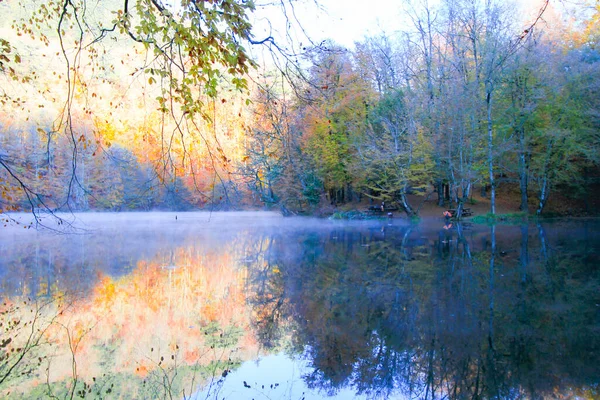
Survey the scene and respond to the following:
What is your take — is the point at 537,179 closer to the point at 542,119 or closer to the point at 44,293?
the point at 542,119

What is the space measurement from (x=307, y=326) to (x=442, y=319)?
1.95 metres

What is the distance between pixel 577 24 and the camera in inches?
1030

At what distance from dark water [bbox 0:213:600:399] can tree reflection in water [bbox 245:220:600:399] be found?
0.02 m

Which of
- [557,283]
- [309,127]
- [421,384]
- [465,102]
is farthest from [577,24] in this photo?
[421,384]

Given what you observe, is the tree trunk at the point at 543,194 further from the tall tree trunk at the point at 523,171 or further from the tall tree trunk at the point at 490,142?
the tall tree trunk at the point at 490,142

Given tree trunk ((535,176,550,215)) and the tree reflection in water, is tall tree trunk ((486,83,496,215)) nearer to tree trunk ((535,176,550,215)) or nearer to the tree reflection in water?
tree trunk ((535,176,550,215))

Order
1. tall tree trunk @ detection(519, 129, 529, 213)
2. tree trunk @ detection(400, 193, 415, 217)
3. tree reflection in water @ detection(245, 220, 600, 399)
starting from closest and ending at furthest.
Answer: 1. tree reflection in water @ detection(245, 220, 600, 399)
2. tall tree trunk @ detection(519, 129, 529, 213)
3. tree trunk @ detection(400, 193, 415, 217)

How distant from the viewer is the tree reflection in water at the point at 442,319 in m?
4.59

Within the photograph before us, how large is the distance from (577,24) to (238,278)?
26.9m

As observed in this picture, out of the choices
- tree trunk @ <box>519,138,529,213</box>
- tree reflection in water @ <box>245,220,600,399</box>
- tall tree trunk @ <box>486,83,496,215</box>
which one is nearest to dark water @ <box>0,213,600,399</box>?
tree reflection in water @ <box>245,220,600,399</box>

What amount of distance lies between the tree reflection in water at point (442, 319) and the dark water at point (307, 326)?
0.08 ft

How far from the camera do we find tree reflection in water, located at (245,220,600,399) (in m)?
4.59

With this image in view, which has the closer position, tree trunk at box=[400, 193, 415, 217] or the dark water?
the dark water

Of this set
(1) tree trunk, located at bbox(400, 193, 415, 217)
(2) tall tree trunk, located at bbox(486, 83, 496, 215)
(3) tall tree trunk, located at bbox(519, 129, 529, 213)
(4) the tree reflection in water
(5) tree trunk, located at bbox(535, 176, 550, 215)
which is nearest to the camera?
(4) the tree reflection in water
